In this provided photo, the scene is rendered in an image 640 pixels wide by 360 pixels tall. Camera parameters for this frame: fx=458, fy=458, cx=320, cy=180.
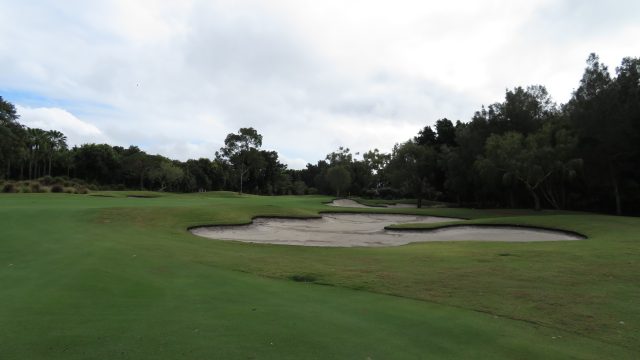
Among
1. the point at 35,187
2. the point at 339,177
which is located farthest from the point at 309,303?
the point at 339,177

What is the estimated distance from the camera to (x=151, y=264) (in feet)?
44.2

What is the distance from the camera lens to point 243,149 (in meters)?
110

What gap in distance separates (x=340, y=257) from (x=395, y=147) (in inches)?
2382

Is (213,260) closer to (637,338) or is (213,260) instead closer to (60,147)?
(637,338)

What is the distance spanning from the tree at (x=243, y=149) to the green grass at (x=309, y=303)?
9161 cm

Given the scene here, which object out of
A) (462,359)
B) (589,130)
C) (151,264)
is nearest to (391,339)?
(462,359)

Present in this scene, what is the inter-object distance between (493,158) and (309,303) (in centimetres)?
4638

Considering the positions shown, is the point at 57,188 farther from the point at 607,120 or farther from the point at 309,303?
the point at 607,120

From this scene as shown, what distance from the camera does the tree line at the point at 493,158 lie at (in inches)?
1750

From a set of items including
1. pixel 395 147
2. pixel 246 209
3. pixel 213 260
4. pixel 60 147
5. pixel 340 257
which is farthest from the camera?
pixel 60 147

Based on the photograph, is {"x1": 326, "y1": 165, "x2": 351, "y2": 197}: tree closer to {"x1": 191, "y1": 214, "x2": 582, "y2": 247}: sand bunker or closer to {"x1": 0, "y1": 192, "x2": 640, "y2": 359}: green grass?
{"x1": 191, "y1": 214, "x2": 582, "y2": 247}: sand bunker

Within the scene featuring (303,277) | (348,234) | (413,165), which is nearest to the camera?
(303,277)

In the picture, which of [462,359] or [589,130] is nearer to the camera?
[462,359]

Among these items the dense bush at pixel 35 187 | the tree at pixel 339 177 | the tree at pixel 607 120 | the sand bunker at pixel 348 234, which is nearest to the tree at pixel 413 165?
the tree at pixel 607 120
